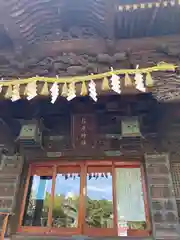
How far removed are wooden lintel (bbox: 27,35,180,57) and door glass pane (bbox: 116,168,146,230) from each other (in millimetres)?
2343

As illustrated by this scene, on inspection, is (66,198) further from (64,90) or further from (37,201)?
(64,90)

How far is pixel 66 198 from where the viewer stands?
4.94 m

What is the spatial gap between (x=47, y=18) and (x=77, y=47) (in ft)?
2.72

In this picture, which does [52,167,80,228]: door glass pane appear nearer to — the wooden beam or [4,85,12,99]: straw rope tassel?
[4,85,12,99]: straw rope tassel

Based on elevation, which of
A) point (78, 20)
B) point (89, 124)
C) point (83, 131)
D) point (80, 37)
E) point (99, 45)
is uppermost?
point (78, 20)

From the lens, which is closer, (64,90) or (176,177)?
(64,90)

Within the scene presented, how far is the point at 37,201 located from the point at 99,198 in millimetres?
1036

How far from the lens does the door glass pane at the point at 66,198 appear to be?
15.4 ft

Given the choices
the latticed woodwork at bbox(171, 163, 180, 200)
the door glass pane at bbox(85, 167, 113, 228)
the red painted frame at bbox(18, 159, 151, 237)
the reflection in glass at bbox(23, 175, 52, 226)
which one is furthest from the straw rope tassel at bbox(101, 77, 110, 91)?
the reflection in glass at bbox(23, 175, 52, 226)

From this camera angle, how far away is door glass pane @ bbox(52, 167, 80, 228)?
4697 millimetres

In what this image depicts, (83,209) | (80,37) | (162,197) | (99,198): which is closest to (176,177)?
(162,197)

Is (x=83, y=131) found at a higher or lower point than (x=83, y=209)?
higher

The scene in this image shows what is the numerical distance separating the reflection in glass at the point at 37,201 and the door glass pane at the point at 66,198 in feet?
0.48

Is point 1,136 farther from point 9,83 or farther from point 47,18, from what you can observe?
point 47,18
